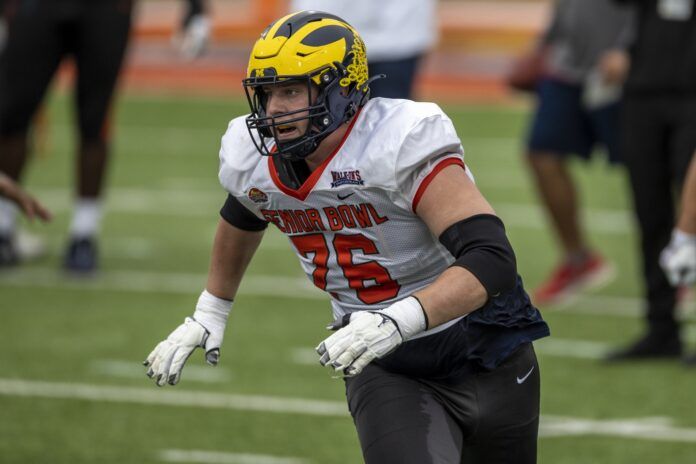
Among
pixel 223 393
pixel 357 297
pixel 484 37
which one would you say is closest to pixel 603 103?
pixel 223 393

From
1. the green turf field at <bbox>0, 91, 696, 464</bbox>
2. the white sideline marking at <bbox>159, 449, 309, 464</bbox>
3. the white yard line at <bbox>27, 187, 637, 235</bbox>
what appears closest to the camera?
the white sideline marking at <bbox>159, 449, 309, 464</bbox>

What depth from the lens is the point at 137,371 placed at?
552 cm

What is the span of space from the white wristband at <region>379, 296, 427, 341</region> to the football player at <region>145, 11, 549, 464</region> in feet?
0.49

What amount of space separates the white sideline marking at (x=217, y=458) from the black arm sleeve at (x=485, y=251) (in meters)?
1.63

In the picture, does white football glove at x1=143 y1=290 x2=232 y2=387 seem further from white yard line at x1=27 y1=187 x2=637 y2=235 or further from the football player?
white yard line at x1=27 y1=187 x2=637 y2=235

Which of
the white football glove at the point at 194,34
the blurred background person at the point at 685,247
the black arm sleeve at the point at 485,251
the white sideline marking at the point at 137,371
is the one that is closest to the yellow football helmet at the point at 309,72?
the black arm sleeve at the point at 485,251

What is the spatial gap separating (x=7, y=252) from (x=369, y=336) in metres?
4.79

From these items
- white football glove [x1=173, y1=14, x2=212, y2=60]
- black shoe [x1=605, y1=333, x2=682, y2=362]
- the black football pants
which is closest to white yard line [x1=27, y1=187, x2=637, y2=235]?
white football glove [x1=173, y1=14, x2=212, y2=60]

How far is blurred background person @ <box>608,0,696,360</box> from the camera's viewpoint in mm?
5352

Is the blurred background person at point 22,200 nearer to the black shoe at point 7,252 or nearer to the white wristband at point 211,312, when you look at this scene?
the white wristband at point 211,312

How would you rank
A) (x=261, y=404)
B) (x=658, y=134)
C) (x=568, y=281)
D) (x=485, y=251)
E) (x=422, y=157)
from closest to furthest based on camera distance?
(x=485, y=251) → (x=422, y=157) → (x=261, y=404) → (x=658, y=134) → (x=568, y=281)

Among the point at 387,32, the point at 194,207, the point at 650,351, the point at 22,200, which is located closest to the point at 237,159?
the point at 22,200

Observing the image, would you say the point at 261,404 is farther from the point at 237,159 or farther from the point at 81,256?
the point at 81,256

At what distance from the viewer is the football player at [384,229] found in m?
A: 3.07
